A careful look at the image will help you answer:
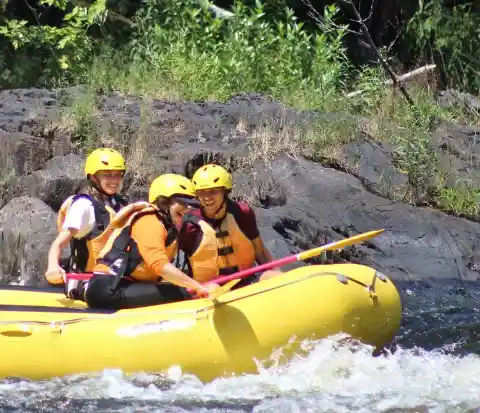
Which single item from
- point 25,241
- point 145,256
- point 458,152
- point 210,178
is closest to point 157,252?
point 145,256

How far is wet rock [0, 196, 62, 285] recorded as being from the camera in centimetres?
862

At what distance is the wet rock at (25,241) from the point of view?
28.3ft

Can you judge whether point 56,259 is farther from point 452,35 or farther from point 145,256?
point 452,35

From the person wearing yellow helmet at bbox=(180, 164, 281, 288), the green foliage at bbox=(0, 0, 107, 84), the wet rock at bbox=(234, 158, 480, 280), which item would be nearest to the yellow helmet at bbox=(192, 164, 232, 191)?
the person wearing yellow helmet at bbox=(180, 164, 281, 288)

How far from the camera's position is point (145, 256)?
5918 mm

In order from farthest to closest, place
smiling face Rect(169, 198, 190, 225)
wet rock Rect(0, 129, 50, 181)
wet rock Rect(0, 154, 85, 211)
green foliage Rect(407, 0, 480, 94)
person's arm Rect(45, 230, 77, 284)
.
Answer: green foliage Rect(407, 0, 480, 94)
wet rock Rect(0, 129, 50, 181)
wet rock Rect(0, 154, 85, 211)
person's arm Rect(45, 230, 77, 284)
smiling face Rect(169, 198, 190, 225)

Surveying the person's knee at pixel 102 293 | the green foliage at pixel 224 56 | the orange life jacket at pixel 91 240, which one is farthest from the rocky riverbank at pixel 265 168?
the person's knee at pixel 102 293

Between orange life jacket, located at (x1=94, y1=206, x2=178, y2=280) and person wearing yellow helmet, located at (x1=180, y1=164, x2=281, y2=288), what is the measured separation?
0.99ft

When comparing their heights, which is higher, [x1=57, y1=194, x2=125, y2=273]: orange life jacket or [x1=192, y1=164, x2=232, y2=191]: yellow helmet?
[x1=192, y1=164, x2=232, y2=191]: yellow helmet

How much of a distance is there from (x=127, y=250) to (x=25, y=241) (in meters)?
2.93

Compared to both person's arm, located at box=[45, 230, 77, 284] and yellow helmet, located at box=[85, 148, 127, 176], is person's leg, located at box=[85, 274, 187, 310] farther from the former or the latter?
yellow helmet, located at box=[85, 148, 127, 176]

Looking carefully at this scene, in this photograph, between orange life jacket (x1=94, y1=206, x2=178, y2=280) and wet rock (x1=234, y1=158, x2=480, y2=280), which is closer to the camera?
orange life jacket (x1=94, y1=206, x2=178, y2=280)

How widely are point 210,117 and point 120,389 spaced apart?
5.34 metres

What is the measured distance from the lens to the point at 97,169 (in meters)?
6.75
